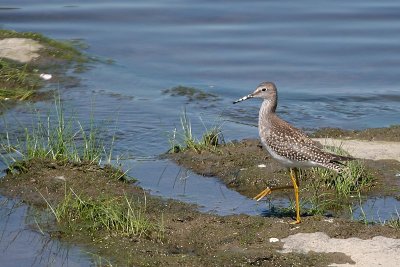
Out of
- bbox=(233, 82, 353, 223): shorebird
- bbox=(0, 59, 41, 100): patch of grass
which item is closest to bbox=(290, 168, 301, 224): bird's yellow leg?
bbox=(233, 82, 353, 223): shorebird

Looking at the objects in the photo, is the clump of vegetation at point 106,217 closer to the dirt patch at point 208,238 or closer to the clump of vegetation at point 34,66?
the dirt patch at point 208,238

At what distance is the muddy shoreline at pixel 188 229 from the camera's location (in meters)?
7.58

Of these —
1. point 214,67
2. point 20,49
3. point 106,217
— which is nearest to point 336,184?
point 106,217

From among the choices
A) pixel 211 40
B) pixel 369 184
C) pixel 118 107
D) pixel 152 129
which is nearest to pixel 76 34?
pixel 211 40

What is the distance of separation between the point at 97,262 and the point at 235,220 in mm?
1287

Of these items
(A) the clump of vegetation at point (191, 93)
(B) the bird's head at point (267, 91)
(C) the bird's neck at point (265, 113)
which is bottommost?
(A) the clump of vegetation at point (191, 93)

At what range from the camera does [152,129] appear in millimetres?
12094

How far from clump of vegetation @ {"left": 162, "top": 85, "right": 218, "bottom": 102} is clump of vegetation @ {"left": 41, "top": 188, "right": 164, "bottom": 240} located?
4889 mm

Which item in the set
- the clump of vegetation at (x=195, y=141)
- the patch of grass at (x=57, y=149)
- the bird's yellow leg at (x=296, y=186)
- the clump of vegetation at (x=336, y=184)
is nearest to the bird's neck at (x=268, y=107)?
the bird's yellow leg at (x=296, y=186)

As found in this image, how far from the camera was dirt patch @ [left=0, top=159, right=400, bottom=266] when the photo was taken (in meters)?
7.55

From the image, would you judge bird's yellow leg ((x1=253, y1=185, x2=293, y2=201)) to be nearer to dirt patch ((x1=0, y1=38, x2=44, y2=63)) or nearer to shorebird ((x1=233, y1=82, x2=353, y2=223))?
shorebird ((x1=233, y1=82, x2=353, y2=223))

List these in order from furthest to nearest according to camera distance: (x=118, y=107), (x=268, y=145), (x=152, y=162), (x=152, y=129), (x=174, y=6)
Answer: (x=174, y=6), (x=118, y=107), (x=152, y=129), (x=152, y=162), (x=268, y=145)

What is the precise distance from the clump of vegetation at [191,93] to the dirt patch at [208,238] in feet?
14.7

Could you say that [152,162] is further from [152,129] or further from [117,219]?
[117,219]
